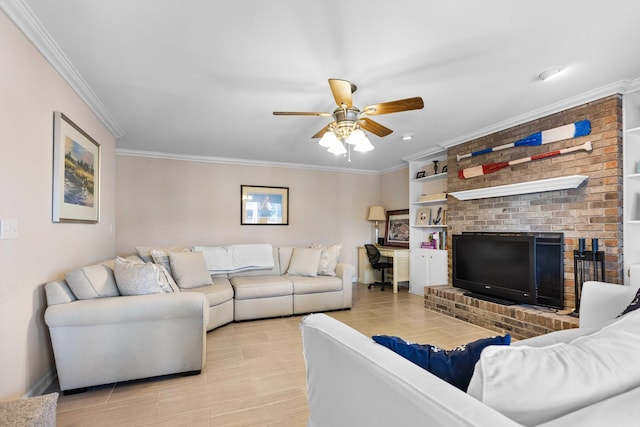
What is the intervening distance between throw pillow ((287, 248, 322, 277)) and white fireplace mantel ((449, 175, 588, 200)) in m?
2.12

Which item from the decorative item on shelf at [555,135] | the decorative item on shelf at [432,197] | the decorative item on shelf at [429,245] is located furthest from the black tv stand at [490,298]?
the decorative item on shelf at [555,135]

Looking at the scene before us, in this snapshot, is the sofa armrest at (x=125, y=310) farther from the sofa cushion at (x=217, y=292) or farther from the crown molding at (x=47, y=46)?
the crown molding at (x=47, y=46)

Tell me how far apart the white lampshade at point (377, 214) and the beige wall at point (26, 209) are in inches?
197

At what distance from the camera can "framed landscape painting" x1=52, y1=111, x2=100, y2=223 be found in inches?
95.3

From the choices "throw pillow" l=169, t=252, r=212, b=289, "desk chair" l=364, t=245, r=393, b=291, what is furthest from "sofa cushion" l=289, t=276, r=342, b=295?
"desk chair" l=364, t=245, r=393, b=291

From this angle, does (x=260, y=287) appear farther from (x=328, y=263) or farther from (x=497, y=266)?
(x=497, y=266)

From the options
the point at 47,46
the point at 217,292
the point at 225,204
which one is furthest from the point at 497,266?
the point at 47,46

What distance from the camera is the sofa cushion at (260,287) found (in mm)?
4008

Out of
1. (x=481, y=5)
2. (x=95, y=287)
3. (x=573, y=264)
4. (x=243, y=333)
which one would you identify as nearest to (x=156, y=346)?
(x=95, y=287)

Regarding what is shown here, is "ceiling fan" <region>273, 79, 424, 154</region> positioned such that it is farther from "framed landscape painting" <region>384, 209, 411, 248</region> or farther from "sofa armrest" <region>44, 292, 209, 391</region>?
"framed landscape painting" <region>384, 209, 411, 248</region>

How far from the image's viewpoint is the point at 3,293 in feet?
5.97

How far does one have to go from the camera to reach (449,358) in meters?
0.99

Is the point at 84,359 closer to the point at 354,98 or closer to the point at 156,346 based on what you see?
the point at 156,346

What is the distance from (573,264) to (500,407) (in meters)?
3.21
